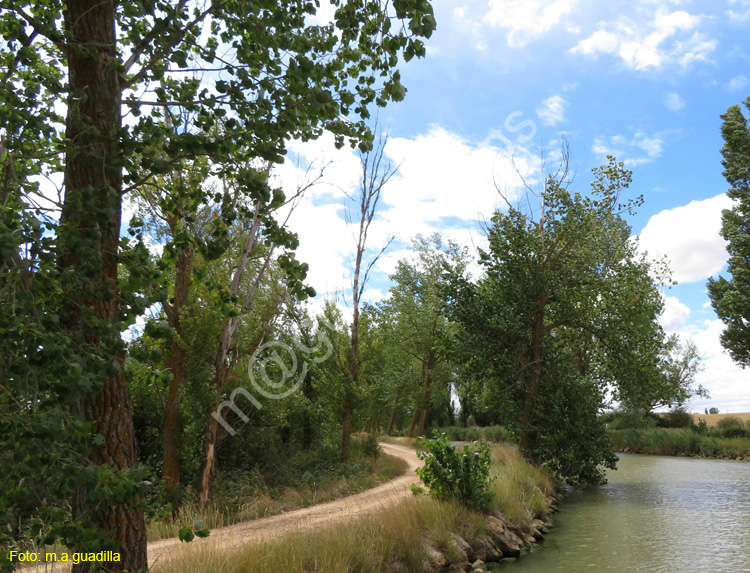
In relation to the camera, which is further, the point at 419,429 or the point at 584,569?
the point at 419,429

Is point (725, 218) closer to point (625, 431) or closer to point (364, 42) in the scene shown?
point (625, 431)

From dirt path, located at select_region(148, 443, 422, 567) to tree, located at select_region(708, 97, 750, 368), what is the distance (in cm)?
1654

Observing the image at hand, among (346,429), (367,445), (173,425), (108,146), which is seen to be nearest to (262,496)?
(173,425)

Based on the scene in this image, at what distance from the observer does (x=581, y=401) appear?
671 inches

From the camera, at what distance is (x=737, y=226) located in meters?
23.5

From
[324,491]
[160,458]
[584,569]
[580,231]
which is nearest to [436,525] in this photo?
[584,569]

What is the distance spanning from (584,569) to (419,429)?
2495cm

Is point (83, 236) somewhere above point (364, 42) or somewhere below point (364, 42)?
below

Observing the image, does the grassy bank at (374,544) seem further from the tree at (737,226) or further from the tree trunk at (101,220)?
the tree at (737,226)

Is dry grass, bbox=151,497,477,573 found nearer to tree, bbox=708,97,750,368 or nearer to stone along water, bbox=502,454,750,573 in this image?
stone along water, bbox=502,454,750,573

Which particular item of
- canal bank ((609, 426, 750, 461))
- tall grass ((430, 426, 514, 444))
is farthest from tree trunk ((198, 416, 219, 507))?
canal bank ((609, 426, 750, 461))

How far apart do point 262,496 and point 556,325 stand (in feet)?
37.1

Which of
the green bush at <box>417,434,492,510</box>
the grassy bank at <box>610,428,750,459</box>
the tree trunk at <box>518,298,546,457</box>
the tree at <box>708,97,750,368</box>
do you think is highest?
the tree at <box>708,97,750,368</box>

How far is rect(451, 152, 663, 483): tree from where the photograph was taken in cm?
1677
